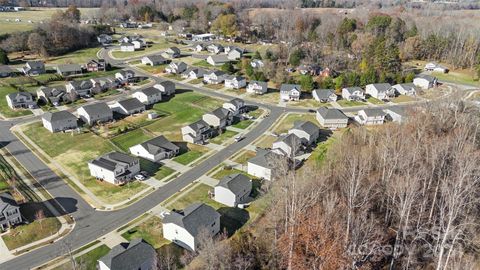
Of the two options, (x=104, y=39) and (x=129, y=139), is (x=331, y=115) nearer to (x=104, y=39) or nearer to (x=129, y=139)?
(x=129, y=139)

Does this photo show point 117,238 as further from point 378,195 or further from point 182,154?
point 378,195

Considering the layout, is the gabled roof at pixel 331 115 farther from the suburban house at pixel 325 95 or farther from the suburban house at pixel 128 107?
the suburban house at pixel 128 107

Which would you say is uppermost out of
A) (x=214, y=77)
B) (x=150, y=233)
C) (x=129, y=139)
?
(x=214, y=77)

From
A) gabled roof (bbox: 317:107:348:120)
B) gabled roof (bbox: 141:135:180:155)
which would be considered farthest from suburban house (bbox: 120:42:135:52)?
gabled roof (bbox: 317:107:348:120)

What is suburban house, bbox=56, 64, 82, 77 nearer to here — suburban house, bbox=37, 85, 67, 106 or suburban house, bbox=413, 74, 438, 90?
suburban house, bbox=37, 85, 67, 106

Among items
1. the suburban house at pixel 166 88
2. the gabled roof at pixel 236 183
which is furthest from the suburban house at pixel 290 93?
the gabled roof at pixel 236 183

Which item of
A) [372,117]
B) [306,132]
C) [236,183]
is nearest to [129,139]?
[236,183]
